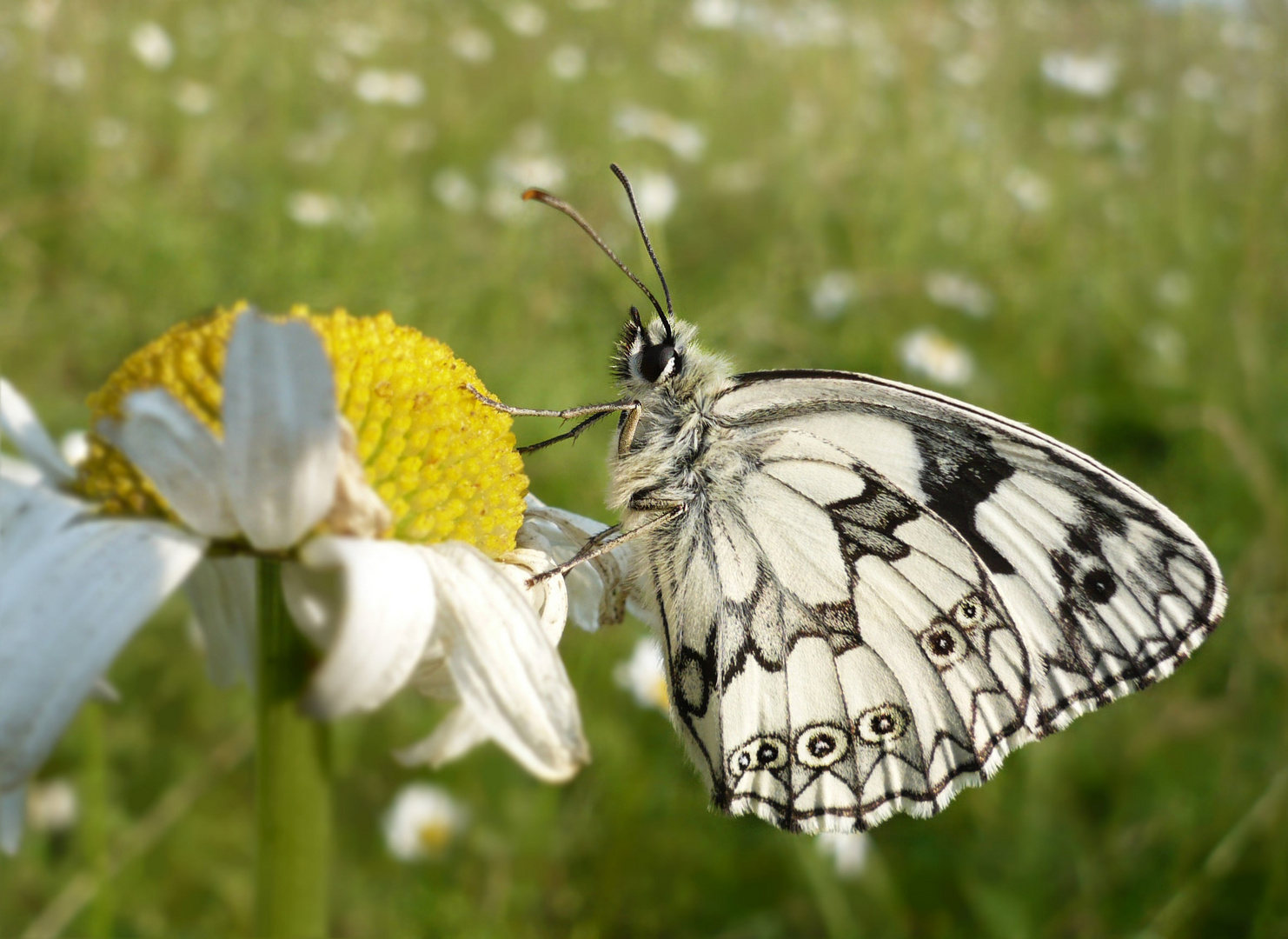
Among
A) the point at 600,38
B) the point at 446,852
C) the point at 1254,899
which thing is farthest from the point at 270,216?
the point at 600,38

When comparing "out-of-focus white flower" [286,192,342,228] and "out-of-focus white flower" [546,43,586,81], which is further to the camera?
"out-of-focus white flower" [546,43,586,81]

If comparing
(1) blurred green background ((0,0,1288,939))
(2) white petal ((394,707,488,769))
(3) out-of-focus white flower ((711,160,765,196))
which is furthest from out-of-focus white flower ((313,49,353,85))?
(2) white petal ((394,707,488,769))

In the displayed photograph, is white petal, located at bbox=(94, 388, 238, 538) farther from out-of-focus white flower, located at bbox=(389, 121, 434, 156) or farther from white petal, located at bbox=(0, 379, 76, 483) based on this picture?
out-of-focus white flower, located at bbox=(389, 121, 434, 156)

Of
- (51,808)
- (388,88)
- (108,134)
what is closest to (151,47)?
(388,88)

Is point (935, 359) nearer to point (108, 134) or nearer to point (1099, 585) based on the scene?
point (1099, 585)

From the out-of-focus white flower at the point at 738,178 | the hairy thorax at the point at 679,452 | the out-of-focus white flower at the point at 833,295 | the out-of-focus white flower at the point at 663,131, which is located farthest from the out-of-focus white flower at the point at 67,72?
the hairy thorax at the point at 679,452

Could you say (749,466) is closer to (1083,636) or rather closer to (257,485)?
(1083,636)
